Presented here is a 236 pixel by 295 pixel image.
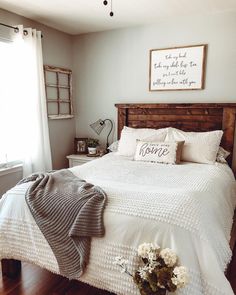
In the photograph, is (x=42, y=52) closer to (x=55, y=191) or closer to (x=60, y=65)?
(x=60, y=65)

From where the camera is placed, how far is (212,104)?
306 cm

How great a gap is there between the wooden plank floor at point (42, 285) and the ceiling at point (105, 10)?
252 cm

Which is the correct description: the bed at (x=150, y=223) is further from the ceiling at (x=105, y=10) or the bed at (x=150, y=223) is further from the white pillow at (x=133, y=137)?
the ceiling at (x=105, y=10)

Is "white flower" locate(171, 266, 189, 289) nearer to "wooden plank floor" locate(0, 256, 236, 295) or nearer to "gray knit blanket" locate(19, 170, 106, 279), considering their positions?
"gray knit blanket" locate(19, 170, 106, 279)

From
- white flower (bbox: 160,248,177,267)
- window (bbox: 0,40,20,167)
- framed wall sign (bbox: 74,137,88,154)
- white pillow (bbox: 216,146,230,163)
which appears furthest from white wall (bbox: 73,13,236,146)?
white flower (bbox: 160,248,177,267)

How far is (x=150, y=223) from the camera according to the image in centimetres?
147

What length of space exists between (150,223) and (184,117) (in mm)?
2075

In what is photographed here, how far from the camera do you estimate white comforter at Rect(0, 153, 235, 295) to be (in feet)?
4.56

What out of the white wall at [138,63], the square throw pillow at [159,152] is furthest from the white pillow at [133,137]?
the white wall at [138,63]

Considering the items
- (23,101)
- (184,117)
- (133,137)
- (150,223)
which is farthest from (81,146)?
(150,223)

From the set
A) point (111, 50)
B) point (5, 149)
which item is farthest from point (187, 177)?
point (111, 50)

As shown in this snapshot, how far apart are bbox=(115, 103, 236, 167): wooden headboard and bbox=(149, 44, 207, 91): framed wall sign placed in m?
0.26

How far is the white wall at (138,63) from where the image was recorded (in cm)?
301

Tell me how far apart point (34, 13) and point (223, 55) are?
2.21 metres
